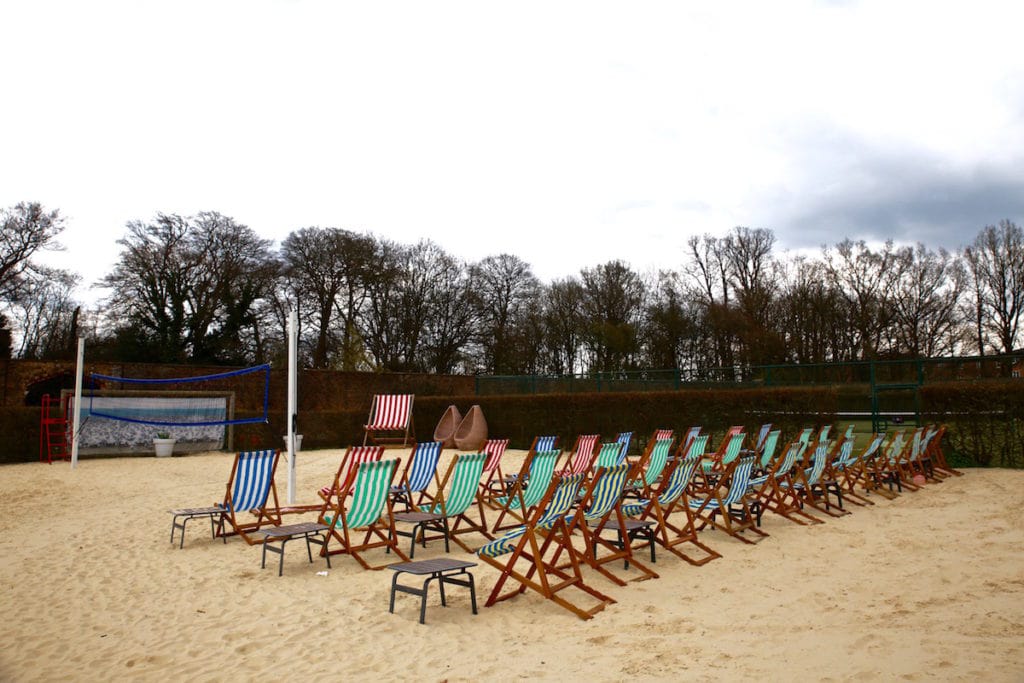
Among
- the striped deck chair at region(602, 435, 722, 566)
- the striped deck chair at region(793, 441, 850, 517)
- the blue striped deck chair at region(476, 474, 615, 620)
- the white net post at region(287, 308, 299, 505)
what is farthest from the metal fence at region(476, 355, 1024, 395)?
the blue striped deck chair at region(476, 474, 615, 620)

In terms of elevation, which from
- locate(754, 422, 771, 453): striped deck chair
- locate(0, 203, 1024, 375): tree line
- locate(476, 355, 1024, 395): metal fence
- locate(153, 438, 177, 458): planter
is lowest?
locate(153, 438, 177, 458): planter

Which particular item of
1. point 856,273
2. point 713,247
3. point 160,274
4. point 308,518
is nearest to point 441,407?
point 308,518

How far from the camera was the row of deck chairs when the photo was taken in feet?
16.1

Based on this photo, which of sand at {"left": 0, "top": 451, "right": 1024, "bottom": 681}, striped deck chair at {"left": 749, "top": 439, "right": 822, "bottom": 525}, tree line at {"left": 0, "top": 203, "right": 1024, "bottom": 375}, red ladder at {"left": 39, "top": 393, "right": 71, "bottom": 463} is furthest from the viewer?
tree line at {"left": 0, "top": 203, "right": 1024, "bottom": 375}

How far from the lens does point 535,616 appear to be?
4.39m

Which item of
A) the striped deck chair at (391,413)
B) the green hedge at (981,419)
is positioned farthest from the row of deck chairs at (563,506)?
the striped deck chair at (391,413)

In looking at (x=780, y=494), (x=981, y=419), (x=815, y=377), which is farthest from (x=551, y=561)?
(x=815, y=377)

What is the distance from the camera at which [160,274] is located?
26.9 m

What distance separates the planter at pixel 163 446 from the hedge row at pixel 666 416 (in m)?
1.96

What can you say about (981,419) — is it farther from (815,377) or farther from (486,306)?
(486,306)

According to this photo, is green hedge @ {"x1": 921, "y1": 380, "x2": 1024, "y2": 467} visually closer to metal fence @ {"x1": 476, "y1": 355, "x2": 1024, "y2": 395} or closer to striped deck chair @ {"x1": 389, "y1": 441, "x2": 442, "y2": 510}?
metal fence @ {"x1": 476, "y1": 355, "x2": 1024, "y2": 395}

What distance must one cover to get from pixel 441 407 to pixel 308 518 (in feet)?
41.1

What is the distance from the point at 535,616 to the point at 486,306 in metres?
28.9

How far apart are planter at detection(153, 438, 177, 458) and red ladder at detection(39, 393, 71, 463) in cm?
180
